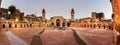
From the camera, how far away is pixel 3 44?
35.8ft

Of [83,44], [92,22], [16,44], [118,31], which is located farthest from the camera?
[92,22]

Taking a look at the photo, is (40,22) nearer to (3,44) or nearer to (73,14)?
(73,14)

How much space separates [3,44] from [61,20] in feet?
166

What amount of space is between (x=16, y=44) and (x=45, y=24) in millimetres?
48715

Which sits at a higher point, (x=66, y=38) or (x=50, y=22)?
(x=50, y=22)

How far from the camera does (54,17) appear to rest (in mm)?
61750

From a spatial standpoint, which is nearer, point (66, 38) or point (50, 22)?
point (66, 38)

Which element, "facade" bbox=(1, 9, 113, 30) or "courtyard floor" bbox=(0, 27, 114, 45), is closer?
"courtyard floor" bbox=(0, 27, 114, 45)

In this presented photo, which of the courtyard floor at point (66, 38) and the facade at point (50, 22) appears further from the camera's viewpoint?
the facade at point (50, 22)

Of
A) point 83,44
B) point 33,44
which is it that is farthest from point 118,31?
point 33,44

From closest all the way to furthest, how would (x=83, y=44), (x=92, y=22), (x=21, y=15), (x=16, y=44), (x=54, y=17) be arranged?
(x=16, y=44) < (x=83, y=44) < (x=92, y=22) < (x=54, y=17) < (x=21, y=15)

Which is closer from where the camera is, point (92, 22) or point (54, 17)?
point (92, 22)

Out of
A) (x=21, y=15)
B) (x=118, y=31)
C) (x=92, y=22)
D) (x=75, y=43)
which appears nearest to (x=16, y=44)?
(x=75, y=43)

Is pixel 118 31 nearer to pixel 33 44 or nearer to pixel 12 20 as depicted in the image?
pixel 33 44
